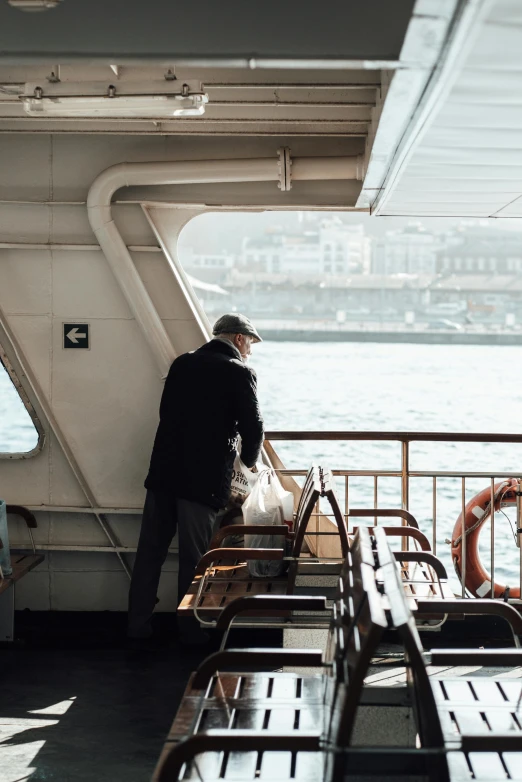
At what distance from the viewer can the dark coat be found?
5.02m

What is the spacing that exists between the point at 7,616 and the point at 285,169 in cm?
294

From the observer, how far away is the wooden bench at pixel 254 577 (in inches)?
142

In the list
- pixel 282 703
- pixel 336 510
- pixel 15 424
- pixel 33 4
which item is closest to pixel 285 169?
pixel 15 424

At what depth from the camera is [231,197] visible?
18.1 feet

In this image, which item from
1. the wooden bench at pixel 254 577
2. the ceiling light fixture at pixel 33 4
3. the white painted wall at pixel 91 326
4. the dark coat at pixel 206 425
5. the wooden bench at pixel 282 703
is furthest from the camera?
the white painted wall at pixel 91 326

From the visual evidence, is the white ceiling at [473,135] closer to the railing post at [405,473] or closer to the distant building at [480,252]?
the railing post at [405,473]

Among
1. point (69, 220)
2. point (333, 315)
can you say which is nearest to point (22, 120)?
point (69, 220)

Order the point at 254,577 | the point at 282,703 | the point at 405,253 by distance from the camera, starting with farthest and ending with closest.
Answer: the point at 405,253, the point at 254,577, the point at 282,703

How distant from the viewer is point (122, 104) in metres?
4.26

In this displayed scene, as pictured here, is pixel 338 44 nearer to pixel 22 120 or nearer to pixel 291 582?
pixel 291 582

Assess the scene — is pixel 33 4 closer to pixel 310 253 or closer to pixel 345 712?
pixel 345 712

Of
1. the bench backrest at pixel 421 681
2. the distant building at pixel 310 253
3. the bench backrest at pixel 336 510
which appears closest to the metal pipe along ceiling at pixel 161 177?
the bench backrest at pixel 336 510

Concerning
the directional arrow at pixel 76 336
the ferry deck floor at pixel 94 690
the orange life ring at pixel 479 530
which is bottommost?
the ferry deck floor at pixel 94 690

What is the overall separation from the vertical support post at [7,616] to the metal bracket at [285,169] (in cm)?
271
